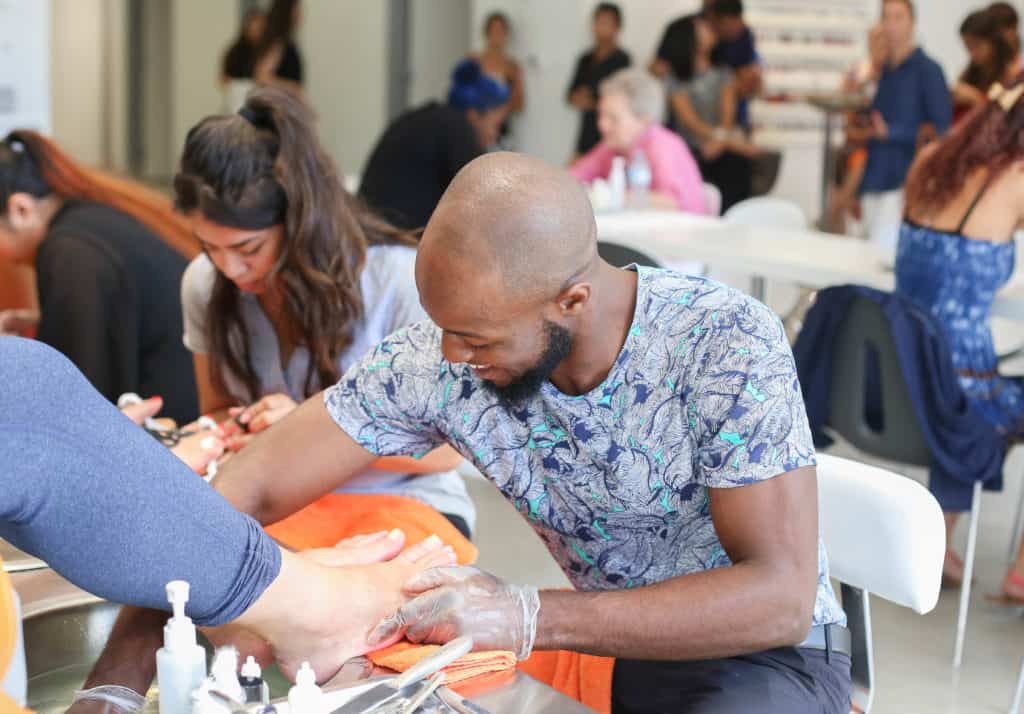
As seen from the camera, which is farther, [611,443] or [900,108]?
[900,108]

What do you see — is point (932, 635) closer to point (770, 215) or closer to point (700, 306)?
point (700, 306)

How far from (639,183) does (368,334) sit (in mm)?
2912

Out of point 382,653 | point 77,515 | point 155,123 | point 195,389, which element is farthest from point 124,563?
point 155,123

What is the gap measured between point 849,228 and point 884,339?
487 centimetres

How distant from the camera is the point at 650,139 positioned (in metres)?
4.91

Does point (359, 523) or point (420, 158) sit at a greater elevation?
point (420, 158)

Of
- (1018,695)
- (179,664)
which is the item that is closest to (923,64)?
(1018,695)

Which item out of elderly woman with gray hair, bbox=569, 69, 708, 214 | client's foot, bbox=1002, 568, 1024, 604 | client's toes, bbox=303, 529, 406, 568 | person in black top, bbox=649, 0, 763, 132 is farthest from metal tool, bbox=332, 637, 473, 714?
person in black top, bbox=649, 0, 763, 132

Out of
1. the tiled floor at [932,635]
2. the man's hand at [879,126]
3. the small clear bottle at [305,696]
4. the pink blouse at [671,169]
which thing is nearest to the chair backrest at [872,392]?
the tiled floor at [932,635]

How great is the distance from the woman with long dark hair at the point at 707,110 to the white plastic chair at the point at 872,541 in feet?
18.1

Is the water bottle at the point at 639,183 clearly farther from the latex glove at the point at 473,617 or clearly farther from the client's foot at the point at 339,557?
the latex glove at the point at 473,617

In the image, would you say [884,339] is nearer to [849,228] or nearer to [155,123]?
[849,228]

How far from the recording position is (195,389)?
2658mm

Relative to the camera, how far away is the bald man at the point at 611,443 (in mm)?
1276
